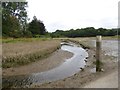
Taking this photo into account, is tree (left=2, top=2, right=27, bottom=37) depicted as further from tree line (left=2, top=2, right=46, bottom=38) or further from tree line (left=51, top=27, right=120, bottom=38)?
tree line (left=51, top=27, right=120, bottom=38)

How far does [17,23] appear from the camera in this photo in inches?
2197

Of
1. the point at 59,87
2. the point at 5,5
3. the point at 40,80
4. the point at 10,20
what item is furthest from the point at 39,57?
the point at 5,5

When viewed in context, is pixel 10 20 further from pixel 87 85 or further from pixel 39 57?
pixel 87 85

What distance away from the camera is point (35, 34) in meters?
72.6

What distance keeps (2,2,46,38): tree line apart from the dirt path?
132 feet

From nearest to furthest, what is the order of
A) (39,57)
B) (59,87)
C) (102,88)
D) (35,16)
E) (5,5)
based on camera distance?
(102,88), (59,87), (39,57), (5,5), (35,16)

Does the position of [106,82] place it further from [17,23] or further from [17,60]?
[17,23]

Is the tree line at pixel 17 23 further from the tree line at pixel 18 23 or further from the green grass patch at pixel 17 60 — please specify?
the green grass patch at pixel 17 60

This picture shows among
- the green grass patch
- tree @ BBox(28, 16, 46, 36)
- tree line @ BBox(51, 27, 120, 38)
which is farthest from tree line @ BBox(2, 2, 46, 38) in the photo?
the green grass patch

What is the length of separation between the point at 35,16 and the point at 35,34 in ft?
25.7

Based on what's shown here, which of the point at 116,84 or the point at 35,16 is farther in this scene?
the point at 35,16

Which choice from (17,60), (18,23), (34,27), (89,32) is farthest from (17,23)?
(89,32)

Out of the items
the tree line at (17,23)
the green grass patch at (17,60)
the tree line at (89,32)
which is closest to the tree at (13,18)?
the tree line at (17,23)

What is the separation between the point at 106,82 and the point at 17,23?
152ft
